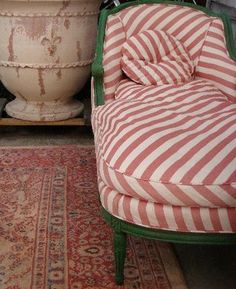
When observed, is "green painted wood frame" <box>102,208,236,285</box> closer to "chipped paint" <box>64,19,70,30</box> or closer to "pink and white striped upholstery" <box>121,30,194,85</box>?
"pink and white striped upholstery" <box>121,30,194,85</box>

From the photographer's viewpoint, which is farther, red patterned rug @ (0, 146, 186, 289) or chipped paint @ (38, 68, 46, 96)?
chipped paint @ (38, 68, 46, 96)

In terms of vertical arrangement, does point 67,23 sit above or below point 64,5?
below

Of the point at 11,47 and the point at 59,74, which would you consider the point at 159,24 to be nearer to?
the point at 59,74

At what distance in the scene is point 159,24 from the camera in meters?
2.53

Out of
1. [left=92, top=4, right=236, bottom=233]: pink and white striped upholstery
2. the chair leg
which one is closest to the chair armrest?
[left=92, top=4, right=236, bottom=233]: pink and white striped upholstery

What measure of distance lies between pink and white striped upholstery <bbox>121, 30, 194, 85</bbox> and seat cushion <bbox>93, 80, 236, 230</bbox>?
1.24ft

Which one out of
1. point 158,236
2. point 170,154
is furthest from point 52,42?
point 158,236

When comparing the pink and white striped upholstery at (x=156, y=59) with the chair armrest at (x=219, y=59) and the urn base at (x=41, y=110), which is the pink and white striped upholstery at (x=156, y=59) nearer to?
the chair armrest at (x=219, y=59)

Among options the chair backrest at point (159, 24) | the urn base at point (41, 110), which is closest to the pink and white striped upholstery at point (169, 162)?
the chair backrest at point (159, 24)

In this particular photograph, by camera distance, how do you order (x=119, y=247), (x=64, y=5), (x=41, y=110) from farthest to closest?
(x=41, y=110) < (x=64, y=5) < (x=119, y=247)

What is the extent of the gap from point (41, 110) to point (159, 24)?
3.23 feet

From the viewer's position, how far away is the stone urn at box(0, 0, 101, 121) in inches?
110

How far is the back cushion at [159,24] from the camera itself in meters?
2.44

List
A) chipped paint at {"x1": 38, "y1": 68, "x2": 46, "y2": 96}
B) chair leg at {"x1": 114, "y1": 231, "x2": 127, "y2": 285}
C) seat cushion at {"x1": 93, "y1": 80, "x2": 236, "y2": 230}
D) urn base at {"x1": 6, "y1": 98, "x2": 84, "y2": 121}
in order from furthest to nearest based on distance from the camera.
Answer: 1. urn base at {"x1": 6, "y1": 98, "x2": 84, "y2": 121}
2. chipped paint at {"x1": 38, "y1": 68, "x2": 46, "y2": 96}
3. chair leg at {"x1": 114, "y1": 231, "x2": 127, "y2": 285}
4. seat cushion at {"x1": 93, "y1": 80, "x2": 236, "y2": 230}
